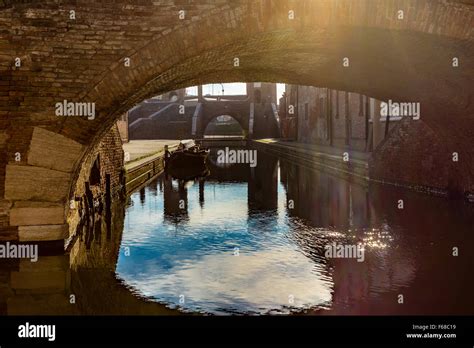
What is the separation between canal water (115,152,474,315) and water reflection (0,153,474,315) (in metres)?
0.02

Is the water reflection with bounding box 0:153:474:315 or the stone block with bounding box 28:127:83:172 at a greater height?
the stone block with bounding box 28:127:83:172

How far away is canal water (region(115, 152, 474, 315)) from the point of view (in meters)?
5.84

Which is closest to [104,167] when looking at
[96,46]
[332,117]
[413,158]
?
[96,46]

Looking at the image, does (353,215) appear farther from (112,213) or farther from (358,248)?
(112,213)

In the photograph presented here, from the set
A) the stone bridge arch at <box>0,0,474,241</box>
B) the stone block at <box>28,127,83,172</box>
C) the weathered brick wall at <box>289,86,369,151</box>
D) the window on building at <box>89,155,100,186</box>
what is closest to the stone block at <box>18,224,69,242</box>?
the stone bridge arch at <box>0,0,474,241</box>

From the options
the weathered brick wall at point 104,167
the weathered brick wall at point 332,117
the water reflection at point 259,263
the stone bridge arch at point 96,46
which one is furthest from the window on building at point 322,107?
the stone bridge arch at point 96,46

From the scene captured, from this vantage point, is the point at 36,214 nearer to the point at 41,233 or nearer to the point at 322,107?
the point at 41,233

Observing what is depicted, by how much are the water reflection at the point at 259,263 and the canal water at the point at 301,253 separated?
0.02 meters

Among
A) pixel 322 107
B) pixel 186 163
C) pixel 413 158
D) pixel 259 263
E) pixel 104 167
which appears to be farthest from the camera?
pixel 322 107

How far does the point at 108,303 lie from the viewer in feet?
19.2

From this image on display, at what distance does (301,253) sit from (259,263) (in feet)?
2.95

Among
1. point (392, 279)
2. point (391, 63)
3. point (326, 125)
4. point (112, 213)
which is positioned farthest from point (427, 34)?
point (326, 125)

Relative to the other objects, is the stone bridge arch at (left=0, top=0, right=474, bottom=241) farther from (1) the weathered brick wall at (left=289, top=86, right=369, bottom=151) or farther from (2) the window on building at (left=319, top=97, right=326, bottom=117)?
(2) the window on building at (left=319, top=97, right=326, bottom=117)

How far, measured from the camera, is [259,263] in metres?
7.61
